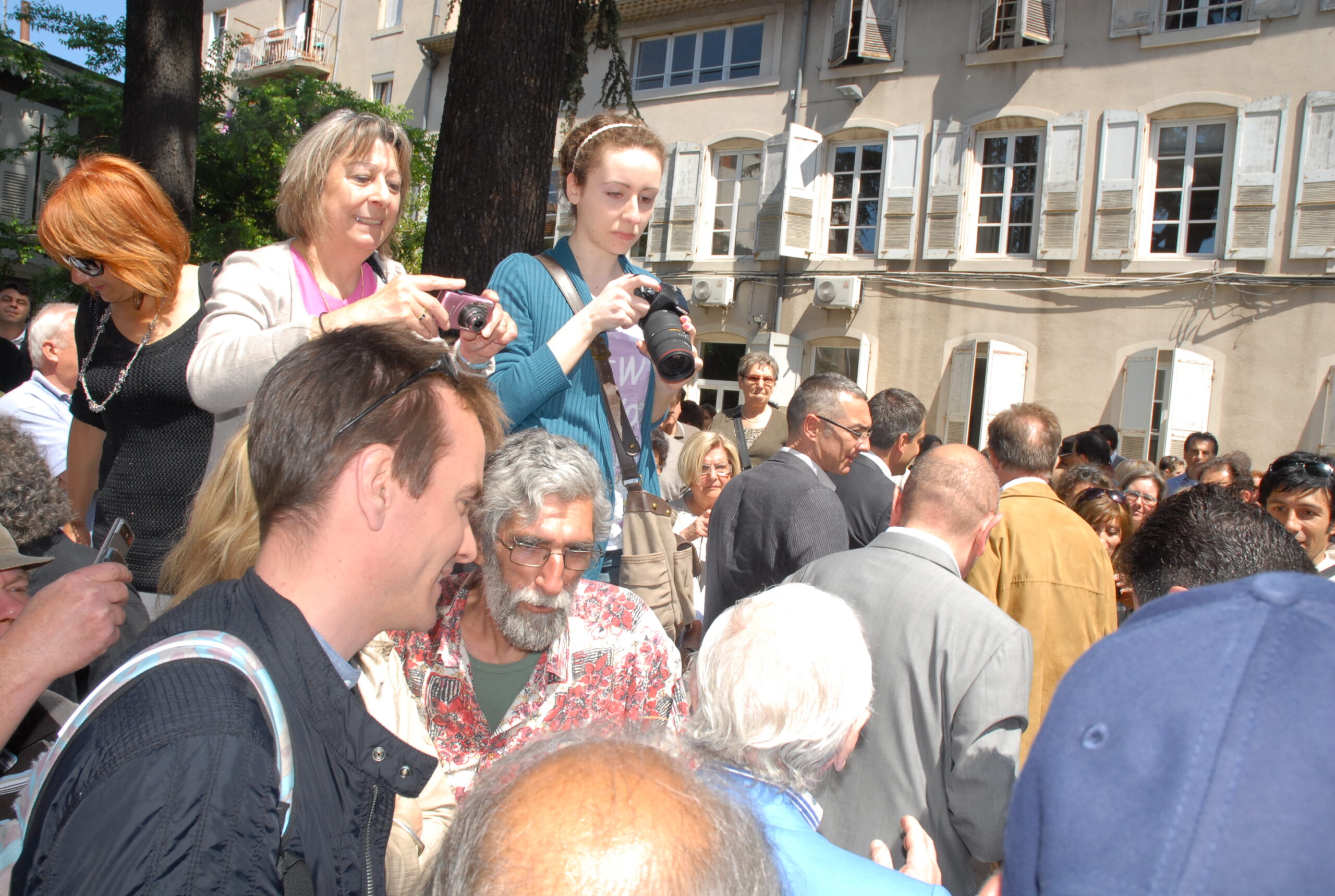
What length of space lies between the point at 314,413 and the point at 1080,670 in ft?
3.46

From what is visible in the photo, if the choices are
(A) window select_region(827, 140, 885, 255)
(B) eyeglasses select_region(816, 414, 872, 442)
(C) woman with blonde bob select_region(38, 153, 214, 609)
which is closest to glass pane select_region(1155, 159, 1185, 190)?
(A) window select_region(827, 140, 885, 255)

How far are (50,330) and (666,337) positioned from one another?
3.71 meters

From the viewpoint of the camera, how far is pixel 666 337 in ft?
8.34

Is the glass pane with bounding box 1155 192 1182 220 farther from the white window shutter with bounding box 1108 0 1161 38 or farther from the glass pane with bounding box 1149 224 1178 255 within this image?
the white window shutter with bounding box 1108 0 1161 38

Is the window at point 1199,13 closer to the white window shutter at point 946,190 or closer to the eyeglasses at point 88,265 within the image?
the white window shutter at point 946,190

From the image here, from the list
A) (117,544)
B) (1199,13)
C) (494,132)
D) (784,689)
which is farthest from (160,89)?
(1199,13)

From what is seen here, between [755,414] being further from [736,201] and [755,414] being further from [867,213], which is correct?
[736,201]

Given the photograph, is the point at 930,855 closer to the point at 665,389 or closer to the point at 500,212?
the point at 665,389

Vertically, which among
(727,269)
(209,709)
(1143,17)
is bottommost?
(209,709)

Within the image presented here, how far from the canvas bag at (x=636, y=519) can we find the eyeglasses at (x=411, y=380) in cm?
121

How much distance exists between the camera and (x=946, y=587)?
8.76ft

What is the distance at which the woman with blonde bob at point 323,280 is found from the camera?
2.03 m

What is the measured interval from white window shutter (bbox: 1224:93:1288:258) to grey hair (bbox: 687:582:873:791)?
44.7 ft

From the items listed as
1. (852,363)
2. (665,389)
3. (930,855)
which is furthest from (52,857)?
(852,363)
